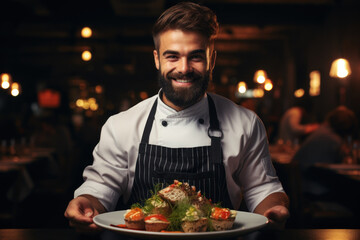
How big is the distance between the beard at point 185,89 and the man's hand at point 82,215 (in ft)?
1.66

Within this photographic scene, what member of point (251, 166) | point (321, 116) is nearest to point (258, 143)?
point (251, 166)

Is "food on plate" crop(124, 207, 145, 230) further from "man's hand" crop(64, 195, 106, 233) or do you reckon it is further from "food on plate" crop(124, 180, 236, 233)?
"man's hand" crop(64, 195, 106, 233)

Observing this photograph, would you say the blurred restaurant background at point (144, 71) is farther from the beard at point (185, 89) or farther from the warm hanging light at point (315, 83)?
the beard at point (185, 89)

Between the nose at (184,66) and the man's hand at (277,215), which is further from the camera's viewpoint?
the nose at (184,66)

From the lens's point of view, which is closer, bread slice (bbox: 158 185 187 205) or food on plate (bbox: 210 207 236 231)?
food on plate (bbox: 210 207 236 231)

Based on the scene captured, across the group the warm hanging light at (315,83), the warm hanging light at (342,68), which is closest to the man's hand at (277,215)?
the warm hanging light at (342,68)

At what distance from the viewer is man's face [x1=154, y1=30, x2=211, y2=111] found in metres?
1.81

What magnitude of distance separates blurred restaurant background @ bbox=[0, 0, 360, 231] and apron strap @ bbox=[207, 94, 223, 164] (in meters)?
0.74

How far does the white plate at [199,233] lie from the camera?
1.24 m

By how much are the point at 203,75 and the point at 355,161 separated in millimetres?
3767

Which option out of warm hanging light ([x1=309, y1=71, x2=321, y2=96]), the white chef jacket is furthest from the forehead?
warm hanging light ([x1=309, y1=71, x2=321, y2=96])

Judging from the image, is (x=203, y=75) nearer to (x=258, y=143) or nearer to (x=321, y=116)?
(x=258, y=143)

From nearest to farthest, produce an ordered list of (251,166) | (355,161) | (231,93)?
(251,166), (355,161), (231,93)

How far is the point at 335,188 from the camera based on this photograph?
460 cm
